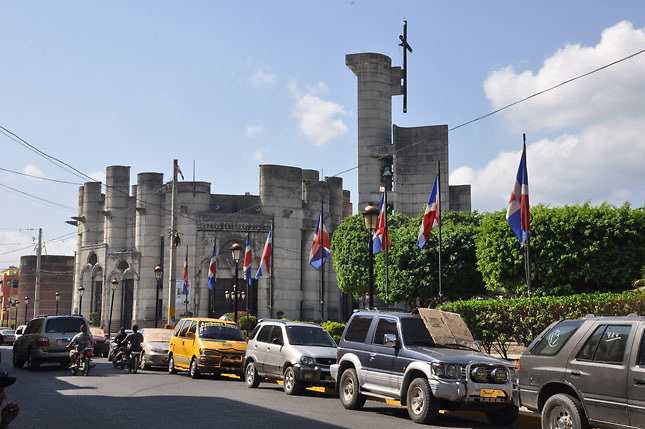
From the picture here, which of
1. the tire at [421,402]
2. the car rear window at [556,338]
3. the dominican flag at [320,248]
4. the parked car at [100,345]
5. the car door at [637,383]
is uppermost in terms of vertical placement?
the dominican flag at [320,248]

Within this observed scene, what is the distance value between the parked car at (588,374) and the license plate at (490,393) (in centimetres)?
136

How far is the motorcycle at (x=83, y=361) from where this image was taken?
22.2m

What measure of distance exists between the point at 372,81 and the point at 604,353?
189 ft

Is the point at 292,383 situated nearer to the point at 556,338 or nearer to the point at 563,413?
the point at 556,338

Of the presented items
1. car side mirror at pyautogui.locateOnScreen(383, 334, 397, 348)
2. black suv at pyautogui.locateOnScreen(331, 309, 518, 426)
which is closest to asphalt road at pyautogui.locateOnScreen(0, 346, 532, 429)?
black suv at pyautogui.locateOnScreen(331, 309, 518, 426)

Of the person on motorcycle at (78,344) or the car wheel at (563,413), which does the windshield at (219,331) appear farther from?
the car wheel at (563,413)

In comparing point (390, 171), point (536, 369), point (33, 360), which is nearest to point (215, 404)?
point (536, 369)

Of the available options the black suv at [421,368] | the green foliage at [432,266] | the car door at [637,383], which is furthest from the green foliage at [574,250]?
the car door at [637,383]

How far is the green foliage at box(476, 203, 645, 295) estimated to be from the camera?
3416cm

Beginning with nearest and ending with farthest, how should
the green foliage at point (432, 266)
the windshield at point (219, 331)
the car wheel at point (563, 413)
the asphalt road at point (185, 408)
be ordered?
1. the car wheel at point (563, 413)
2. the asphalt road at point (185, 408)
3. the windshield at point (219, 331)
4. the green foliage at point (432, 266)

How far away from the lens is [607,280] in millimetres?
34375

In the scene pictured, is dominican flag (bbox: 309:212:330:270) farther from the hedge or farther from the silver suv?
the silver suv

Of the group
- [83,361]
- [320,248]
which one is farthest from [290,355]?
[320,248]

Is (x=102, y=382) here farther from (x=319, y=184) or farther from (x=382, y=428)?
(x=319, y=184)
